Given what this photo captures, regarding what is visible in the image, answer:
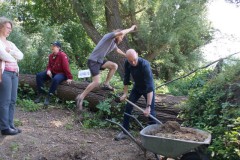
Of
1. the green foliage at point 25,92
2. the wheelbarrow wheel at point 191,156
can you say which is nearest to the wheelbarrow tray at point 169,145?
the wheelbarrow wheel at point 191,156

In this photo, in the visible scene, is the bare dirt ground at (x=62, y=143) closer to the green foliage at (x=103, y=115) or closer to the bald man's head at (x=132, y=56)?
the green foliage at (x=103, y=115)

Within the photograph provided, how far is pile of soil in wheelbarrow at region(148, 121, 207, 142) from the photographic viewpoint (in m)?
5.05

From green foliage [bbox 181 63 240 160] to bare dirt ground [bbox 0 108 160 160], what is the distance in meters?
1.15

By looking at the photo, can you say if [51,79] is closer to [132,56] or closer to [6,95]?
[6,95]

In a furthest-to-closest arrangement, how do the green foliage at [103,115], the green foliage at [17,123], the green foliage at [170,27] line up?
the green foliage at [170,27]
the green foliage at [103,115]
the green foliage at [17,123]

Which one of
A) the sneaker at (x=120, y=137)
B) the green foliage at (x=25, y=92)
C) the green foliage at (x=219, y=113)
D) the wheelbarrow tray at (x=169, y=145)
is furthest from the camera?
the green foliage at (x=25, y=92)

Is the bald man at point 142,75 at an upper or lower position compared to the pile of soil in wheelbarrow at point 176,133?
upper

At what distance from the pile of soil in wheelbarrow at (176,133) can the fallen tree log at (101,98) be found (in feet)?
4.56

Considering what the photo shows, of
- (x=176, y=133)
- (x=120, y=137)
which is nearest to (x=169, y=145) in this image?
(x=176, y=133)

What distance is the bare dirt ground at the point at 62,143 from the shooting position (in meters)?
5.67

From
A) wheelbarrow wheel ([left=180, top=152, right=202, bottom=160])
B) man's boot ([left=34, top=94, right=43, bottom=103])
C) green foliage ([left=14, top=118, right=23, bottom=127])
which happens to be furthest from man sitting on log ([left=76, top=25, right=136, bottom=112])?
wheelbarrow wheel ([left=180, top=152, right=202, bottom=160])

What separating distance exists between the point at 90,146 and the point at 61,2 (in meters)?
11.9

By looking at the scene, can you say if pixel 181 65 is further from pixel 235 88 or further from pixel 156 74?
pixel 235 88

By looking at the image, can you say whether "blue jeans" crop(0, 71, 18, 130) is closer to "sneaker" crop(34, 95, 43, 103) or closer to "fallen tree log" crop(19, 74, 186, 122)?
"fallen tree log" crop(19, 74, 186, 122)
